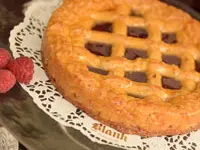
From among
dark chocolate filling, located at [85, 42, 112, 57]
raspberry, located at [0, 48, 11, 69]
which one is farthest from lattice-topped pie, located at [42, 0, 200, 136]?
raspberry, located at [0, 48, 11, 69]

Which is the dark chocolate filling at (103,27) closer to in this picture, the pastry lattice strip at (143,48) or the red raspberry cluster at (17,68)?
the pastry lattice strip at (143,48)

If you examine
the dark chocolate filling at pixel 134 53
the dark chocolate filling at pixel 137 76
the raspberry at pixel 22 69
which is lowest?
the dark chocolate filling at pixel 137 76

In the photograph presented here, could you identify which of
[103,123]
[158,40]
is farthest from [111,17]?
[103,123]

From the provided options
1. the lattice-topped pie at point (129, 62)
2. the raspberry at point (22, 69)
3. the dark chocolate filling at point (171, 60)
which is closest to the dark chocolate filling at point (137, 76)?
the lattice-topped pie at point (129, 62)

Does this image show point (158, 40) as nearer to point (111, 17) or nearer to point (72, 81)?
point (111, 17)

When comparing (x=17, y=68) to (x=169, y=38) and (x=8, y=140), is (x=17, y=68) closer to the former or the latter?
(x=8, y=140)
